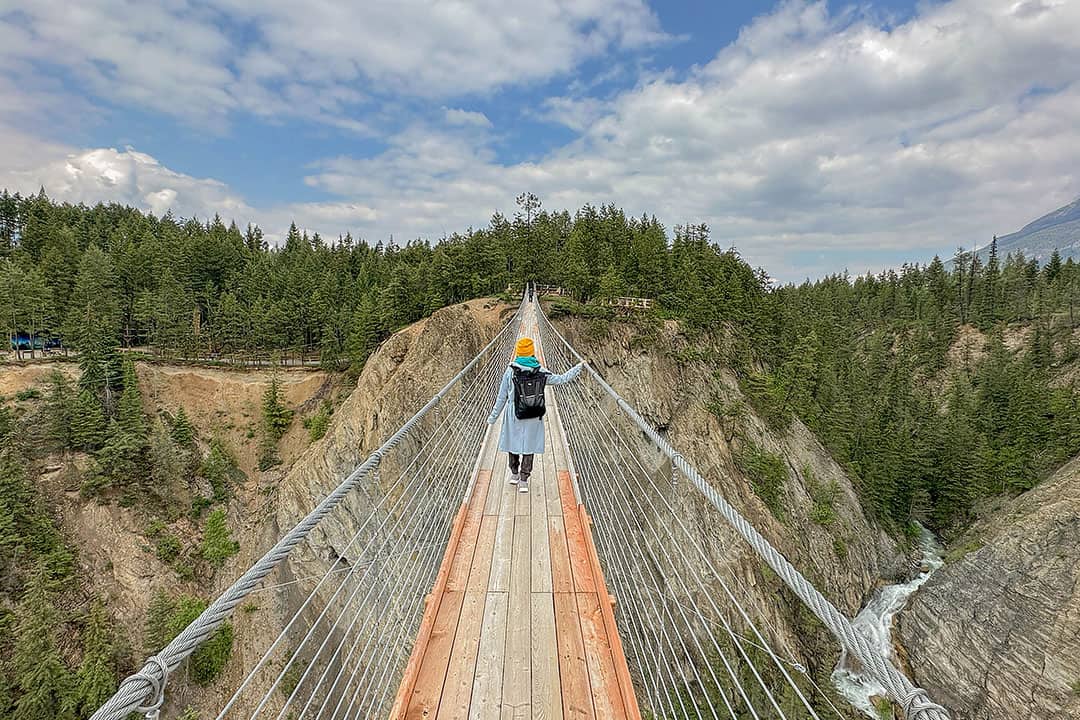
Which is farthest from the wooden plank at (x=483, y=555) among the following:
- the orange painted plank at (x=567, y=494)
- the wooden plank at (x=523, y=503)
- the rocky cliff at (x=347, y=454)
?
the rocky cliff at (x=347, y=454)

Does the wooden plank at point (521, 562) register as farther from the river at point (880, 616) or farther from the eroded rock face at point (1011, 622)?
the eroded rock face at point (1011, 622)

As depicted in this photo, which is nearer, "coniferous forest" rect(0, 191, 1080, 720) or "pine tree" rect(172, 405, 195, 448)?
"coniferous forest" rect(0, 191, 1080, 720)

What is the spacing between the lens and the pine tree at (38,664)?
17.7 meters

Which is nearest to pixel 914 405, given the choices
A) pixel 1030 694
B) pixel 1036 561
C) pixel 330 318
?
pixel 1036 561

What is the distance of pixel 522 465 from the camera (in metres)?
4.78

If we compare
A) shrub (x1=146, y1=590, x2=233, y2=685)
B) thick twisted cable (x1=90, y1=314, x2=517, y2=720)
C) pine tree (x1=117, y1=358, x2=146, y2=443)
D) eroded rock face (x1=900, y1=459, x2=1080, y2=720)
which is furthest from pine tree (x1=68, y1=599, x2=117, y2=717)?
eroded rock face (x1=900, y1=459, x2=1080, y2=720)

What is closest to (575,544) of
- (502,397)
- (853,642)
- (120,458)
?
(502,397)

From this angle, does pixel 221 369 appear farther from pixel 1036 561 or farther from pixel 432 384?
pixel 1036 561

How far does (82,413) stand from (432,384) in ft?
68.1

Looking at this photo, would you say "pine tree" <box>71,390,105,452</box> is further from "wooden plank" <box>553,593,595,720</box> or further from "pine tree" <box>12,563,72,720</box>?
"wooden plank" <box>553,593,595,720</box>

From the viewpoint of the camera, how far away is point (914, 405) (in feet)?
128

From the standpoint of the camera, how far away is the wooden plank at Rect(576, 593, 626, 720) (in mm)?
2443

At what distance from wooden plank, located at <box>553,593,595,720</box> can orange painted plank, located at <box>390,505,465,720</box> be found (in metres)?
0.76

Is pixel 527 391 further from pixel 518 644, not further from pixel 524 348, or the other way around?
pixel 518 644
